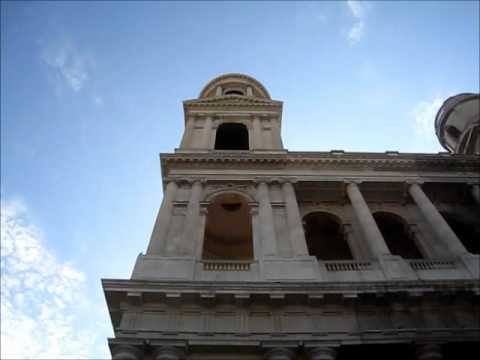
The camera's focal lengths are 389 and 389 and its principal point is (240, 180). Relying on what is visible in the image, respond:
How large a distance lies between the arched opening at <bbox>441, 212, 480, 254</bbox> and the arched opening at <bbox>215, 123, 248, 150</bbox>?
13019 mm

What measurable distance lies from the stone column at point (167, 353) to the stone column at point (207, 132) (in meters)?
13.2

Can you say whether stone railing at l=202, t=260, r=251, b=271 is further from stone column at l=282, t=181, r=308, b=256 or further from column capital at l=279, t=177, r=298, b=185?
column capital at l=279, t=177, r=298, b=185

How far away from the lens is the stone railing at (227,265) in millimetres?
14602

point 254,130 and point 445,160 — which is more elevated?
point 254,130

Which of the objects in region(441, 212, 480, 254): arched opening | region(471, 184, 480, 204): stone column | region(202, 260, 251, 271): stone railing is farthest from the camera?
region(441, 212, 480, 254): arched opening

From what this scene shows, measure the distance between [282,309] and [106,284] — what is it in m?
5.74

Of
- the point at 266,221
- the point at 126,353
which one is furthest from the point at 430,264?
the point at 126,353

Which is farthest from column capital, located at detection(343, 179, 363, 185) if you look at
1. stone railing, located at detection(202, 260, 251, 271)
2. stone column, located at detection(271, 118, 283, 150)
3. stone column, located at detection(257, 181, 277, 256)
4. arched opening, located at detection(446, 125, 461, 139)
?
arched opening, located at detection(446, 125, 461, 139)

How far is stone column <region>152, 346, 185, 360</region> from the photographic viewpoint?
11.2 meters

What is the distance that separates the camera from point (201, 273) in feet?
46.7

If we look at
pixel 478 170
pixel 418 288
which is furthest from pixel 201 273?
pixel 478 170

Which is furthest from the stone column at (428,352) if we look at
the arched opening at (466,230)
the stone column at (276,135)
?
the stone column at (276,135)

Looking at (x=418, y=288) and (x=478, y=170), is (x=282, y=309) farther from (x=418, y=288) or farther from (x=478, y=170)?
(x=478, y=170)

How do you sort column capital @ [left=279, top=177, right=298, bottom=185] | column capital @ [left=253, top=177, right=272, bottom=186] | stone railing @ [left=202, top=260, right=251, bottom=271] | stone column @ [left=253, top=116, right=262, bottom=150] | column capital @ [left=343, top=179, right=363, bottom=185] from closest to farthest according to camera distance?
stone railing @ [left=202, top=260, right=251, bottom=271]
column capital @ [left=253, top=177, right=272, bottom=186]
column capital @ [left=279, top=177, right=298, bottom=185]
column capital @ [left=343, top=179, right=363, bottom=185]
stone column @ [left=253, top=116, right=262, bottom=150]
